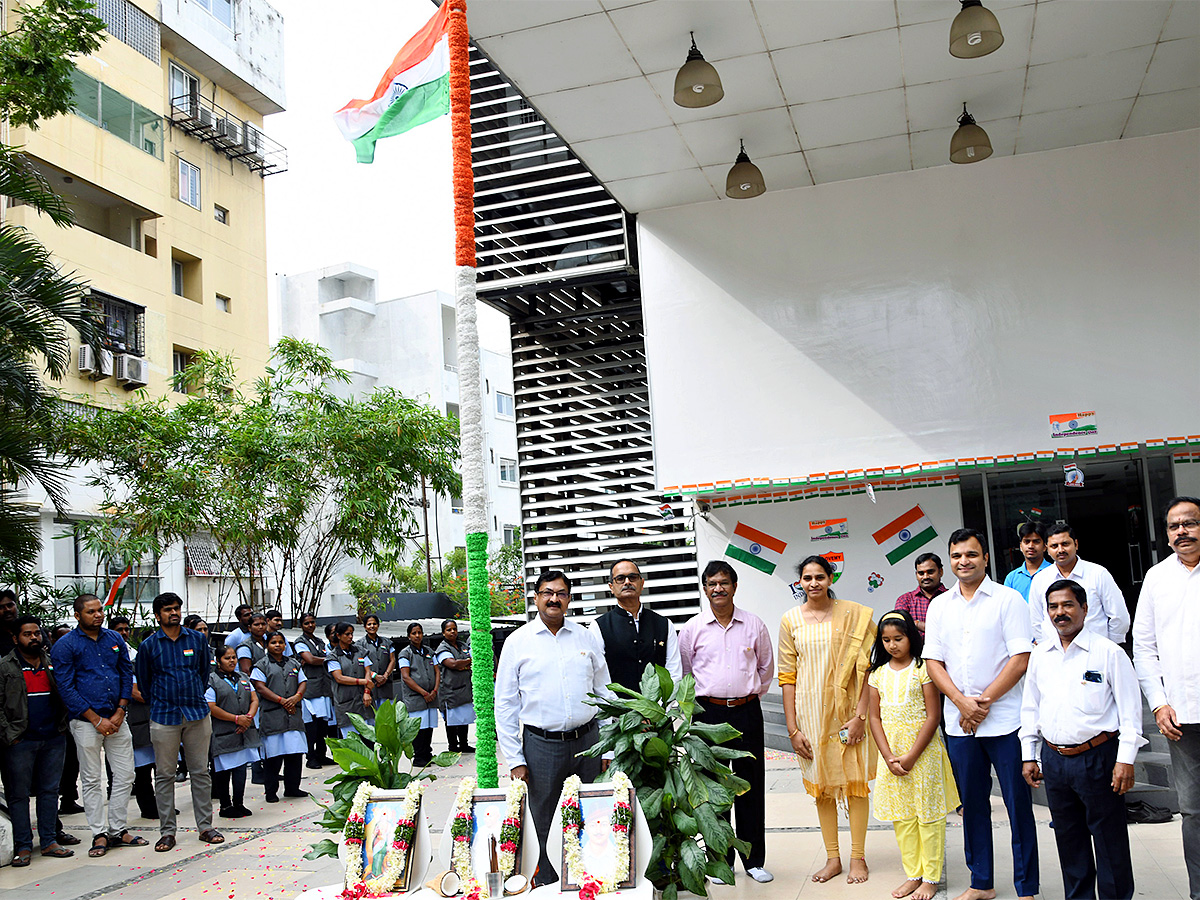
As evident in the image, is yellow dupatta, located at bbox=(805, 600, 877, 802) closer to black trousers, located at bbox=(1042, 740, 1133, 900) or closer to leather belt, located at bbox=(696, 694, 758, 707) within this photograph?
leather belt, located at bbox=(696, 694, 758, 707)

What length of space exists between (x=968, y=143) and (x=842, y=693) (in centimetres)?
490

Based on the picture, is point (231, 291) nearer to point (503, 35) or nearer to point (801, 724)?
point (503, 35)

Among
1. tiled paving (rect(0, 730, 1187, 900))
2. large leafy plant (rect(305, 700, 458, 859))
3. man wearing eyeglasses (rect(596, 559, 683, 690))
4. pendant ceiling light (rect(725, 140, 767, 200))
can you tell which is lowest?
tiled paving (rect(0, 730, 1187, 900))

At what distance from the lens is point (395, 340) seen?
37.6 metres

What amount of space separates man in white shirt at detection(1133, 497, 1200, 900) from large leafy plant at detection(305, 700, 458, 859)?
10.7 feet

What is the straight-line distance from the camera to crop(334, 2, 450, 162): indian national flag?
223 inches

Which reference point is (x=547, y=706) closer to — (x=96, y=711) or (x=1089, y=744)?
(x=1089, y=744)

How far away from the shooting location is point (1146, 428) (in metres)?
9.00

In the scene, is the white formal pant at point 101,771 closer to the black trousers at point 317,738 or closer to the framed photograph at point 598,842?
the black trousers at point 317,738

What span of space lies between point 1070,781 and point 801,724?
159 cm

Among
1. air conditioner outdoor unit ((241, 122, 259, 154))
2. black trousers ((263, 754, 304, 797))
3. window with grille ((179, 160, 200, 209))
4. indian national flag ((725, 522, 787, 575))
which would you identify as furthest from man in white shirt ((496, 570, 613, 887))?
air conditioner outdoor unit ((241, 122, 259, 154))

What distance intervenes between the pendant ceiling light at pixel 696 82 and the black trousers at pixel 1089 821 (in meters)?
4.80

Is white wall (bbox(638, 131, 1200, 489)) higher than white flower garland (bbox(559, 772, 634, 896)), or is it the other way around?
white wall (bbox(638, 131, 1200, 489))

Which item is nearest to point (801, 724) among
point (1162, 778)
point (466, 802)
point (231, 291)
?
point (466, 802)
